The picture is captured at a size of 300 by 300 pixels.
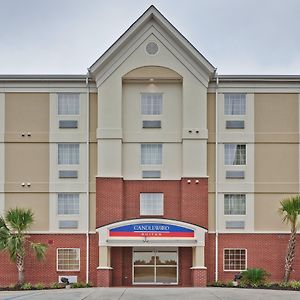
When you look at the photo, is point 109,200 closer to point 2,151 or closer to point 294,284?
point 2,151

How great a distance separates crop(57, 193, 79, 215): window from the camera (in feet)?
103

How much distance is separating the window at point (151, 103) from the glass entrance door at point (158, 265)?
25.6 feet

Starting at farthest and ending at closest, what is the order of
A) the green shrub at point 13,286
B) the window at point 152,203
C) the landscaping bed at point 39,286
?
the window at point 152,203 → the green shrub at point 13,286 → the landscaping bed at point 39,286

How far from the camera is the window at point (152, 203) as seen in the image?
31.5 m

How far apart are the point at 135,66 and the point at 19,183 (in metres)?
9.19

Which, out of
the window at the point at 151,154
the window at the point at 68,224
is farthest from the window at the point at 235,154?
the window at the point at 68,224

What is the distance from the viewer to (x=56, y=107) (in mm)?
31891

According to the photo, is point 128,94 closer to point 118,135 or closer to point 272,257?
point 118,135

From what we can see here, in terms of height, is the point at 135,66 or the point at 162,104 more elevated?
the point at 135,66

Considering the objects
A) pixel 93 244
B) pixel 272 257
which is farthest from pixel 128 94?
pixel 272 257

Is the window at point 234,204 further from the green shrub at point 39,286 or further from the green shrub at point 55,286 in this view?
the green shrub at point 39,286

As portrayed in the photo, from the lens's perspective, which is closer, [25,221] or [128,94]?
[25,221]

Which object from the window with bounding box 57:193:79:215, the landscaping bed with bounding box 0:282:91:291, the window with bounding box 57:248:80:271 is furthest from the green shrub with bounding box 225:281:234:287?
the window with bounding box 57:193:79:215

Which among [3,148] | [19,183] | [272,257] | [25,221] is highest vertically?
[3,148]
